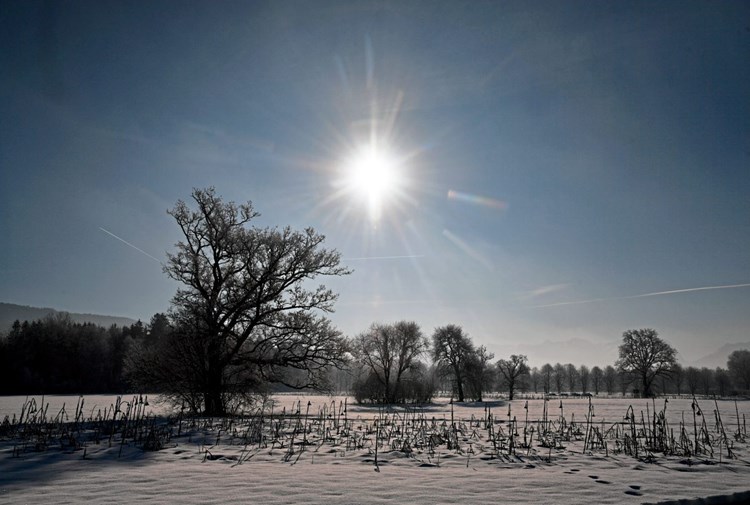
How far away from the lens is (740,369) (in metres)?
117

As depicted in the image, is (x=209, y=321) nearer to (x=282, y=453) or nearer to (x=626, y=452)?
(x=282, y=453)

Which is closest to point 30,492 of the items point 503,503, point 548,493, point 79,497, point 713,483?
point 79,497

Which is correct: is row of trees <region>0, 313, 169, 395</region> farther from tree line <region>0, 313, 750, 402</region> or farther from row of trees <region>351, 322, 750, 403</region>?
row of trees <region>351, 322, 750, 403</region>

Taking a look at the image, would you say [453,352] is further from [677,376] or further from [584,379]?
[584,379]

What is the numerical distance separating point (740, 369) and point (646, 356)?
3137 inches

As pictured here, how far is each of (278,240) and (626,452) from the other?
16.8 metres

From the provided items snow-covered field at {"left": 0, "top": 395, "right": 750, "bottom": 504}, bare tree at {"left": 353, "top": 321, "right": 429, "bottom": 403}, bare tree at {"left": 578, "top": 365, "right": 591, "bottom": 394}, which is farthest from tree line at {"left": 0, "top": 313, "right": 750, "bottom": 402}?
bare tree at {"left": 578, "top": 365, "right": 591, "bottom": 394}

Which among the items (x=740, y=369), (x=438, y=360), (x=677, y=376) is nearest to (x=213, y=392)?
(x=438, y=360)

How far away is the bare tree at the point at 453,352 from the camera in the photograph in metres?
58.1

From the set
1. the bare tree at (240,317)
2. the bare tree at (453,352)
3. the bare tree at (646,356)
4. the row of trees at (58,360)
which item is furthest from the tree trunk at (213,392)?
the bare tree at (646,356)

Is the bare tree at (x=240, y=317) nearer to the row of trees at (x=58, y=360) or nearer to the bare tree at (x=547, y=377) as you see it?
the row of trees at (x=58, y=360)

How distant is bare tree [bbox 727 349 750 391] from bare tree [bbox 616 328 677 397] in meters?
65.3

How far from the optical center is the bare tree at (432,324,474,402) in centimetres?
5809

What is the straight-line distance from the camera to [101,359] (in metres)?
80.2
